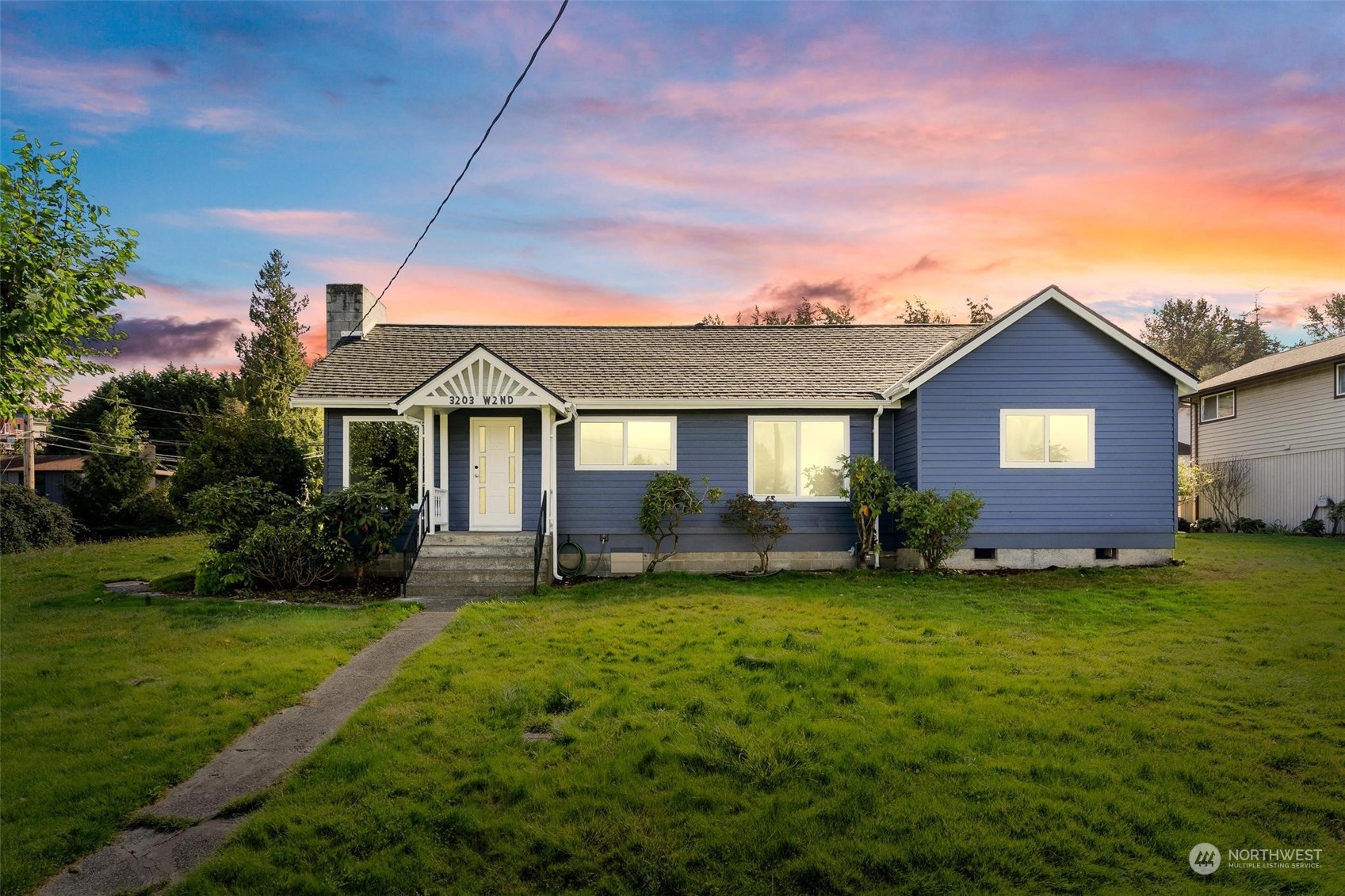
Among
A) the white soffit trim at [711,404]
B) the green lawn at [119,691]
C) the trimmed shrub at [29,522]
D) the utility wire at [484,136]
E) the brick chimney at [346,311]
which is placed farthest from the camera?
the trimmed shrub at [29,522]

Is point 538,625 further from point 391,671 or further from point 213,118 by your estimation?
point 213,118

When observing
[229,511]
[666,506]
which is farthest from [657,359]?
[229,511]

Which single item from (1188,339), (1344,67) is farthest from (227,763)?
(1188,339)

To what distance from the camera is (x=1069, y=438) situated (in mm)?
15297

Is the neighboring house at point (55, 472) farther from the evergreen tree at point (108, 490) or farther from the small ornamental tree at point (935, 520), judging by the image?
the small ornamental tree at point (935, 520)

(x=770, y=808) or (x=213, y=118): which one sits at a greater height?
(x=213, y=118)

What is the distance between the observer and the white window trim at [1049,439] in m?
15.2

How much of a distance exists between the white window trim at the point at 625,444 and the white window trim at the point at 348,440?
2983 mm

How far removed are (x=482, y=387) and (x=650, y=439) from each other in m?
3.57

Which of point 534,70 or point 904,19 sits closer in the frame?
point 534,70

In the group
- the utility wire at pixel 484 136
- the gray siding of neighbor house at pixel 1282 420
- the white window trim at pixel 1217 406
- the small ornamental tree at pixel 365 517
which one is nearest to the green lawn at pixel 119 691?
the small ornamental tree at pixel 365 517

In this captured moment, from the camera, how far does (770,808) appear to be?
481 centimetres

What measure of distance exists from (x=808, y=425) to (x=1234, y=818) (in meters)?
11.6

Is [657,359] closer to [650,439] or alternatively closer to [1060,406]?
[650,439]
